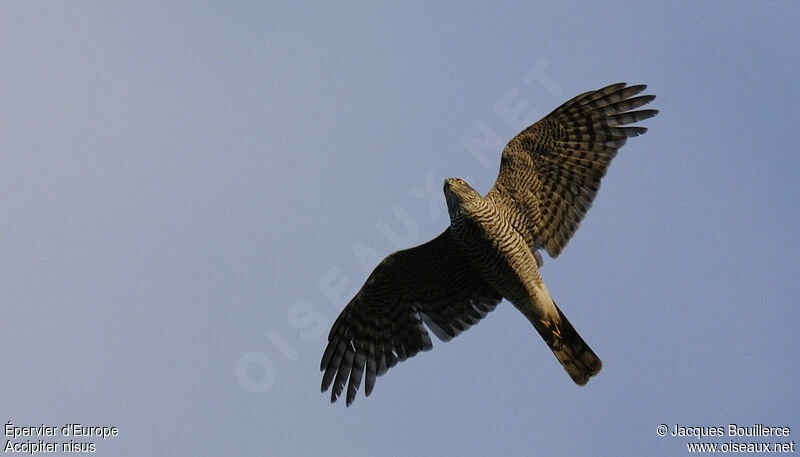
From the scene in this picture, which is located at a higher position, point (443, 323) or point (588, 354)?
point (443, 323)

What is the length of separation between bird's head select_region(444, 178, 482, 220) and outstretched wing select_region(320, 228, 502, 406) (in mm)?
1170

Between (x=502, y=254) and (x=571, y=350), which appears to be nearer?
Answer: (x=502, y=254)

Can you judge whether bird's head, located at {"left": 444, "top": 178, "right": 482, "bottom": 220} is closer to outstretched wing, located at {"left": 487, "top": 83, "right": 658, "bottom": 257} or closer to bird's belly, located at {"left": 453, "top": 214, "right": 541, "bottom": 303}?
bird's belly, located at {"left": 453, "top": 214, "right": 541, "bottom": 303}

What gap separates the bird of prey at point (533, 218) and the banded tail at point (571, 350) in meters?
0.01

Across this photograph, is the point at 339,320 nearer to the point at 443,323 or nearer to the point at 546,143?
the point at 443,323

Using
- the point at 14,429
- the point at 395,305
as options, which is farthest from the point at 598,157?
the point at 14,429

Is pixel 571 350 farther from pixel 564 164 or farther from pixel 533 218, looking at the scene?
pixel 564 164

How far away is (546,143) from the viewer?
14438mm

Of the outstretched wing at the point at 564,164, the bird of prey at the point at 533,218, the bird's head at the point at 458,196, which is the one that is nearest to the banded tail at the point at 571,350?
the bird of prey at the point at 533,218

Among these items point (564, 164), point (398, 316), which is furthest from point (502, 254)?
point (398, 316)

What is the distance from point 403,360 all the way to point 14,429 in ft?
18.6

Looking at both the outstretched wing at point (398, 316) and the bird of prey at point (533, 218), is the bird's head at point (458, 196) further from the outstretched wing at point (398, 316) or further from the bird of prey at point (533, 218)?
the outstretched wing at point (398, 316)

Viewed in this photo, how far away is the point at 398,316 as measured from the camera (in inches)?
605

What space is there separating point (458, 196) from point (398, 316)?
2584 millimetres
